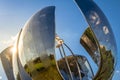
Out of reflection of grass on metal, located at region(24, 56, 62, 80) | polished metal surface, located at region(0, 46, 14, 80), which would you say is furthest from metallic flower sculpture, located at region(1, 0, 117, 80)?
polished metal surface, located at region(0, 46, 14, 80)

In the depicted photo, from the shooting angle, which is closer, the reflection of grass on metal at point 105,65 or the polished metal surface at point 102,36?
the polished metal surface at point 102,36

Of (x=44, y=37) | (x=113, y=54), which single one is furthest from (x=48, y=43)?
(x=113, y=54)

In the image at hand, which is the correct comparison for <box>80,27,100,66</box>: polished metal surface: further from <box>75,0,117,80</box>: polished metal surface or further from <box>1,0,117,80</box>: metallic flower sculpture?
<box>75,0,117,80</box>: polished metal surface

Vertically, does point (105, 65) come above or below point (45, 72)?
below

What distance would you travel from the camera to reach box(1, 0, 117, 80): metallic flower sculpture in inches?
588

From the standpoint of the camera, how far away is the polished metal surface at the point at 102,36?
51.2 feet

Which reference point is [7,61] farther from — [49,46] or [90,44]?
[49,46]

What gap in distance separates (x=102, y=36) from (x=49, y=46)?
205cm

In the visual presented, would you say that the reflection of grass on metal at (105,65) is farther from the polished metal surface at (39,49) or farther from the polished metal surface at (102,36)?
the polished metal surface at (39,49)

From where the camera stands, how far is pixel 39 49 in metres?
15.1

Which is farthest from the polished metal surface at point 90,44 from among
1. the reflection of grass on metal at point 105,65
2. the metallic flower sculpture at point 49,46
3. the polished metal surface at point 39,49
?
the polished metal surface at point 39,49

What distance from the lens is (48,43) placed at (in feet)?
49.1

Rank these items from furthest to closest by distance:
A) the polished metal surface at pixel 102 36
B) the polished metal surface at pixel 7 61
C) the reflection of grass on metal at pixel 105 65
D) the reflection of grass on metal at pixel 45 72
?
the polished metal surface at pixel 7 61, the reflection of grass on metal at pixel 105 65, the polished metal surface at pixel 102 36, the reflection of grass on metal at pixel 45 72

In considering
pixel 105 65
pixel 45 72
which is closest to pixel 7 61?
pixel 45 72
